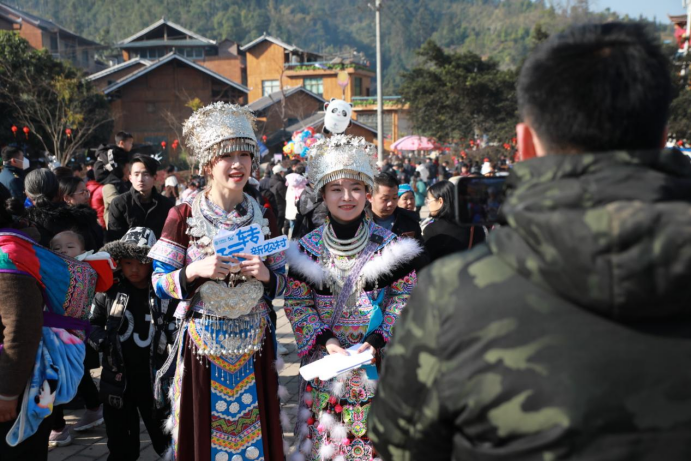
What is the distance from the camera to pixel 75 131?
23.1 m

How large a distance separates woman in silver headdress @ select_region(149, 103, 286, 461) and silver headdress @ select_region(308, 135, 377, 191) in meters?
0.35

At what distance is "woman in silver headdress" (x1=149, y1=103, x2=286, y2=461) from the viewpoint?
2830 millimetres

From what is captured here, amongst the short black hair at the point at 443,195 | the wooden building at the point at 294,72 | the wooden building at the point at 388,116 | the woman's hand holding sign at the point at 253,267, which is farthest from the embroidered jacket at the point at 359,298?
the wooden building at the point at 294,72

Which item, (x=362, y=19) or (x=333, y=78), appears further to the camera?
(x=362, y=19)

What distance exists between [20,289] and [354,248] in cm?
145

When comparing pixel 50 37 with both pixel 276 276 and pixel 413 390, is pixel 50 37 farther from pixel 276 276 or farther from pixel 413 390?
pixel 413 390

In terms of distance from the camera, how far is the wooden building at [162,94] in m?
33.3

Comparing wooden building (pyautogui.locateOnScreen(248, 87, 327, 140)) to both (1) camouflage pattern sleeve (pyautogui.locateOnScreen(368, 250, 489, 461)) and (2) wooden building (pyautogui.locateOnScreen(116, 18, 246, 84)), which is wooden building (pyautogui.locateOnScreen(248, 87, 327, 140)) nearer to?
(2) wooden building (pyautogui.locateOnScreen(116, 18, 246, 84))

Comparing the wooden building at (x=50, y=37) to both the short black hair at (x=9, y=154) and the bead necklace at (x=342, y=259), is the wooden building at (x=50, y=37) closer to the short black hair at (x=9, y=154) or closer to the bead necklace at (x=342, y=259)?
the short black hair at (x=9, y=154)

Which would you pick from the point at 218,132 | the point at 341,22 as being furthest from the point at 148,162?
the point at 341,22

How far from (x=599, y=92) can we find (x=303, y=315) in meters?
2.05

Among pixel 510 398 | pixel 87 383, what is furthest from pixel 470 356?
pixel 87 383

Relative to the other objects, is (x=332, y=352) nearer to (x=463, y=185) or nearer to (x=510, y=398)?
(x=463, y=185)

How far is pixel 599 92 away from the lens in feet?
3.73
